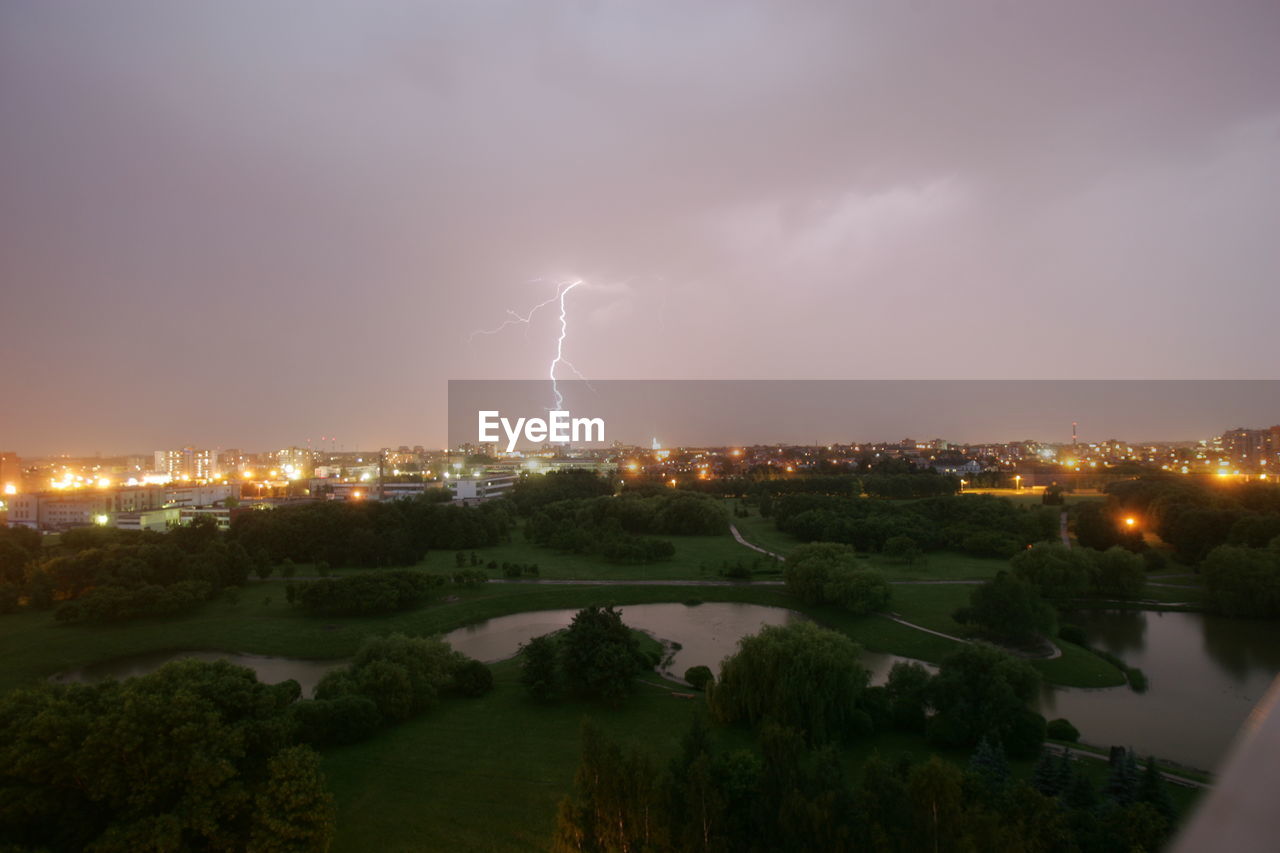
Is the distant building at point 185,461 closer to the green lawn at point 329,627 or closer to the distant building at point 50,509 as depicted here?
the distant building at point 50,509

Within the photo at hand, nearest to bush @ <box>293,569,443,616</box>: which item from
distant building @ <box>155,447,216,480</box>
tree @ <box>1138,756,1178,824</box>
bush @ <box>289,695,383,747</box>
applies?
bush @ <box>289,695,383,747</box>

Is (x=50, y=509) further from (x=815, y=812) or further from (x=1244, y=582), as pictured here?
(x=1244, y=582)

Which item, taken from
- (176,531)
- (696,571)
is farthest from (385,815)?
(176,531)

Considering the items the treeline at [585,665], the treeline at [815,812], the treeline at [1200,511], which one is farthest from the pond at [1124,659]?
the treeline at [1200,511]

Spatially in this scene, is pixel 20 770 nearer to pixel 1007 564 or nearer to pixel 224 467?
pixel 1007 564

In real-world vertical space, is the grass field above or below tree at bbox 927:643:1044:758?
below

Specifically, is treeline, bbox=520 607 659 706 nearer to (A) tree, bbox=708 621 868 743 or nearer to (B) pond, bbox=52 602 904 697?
(A) tree, bbox=708 621 868 743

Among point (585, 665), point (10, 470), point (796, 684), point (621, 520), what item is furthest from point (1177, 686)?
point (10, 470)

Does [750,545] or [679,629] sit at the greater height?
[750,545]
